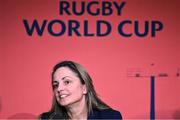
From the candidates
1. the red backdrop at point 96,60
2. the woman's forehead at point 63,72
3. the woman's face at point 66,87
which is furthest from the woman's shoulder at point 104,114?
the red backdrop at point 96,60

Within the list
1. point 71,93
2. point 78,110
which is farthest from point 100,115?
point 71,93

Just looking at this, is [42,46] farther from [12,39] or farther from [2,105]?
[2,105]

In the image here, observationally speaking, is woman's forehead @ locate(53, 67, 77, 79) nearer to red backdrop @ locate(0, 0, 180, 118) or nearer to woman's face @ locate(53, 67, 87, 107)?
woman's face @ locate(53, 67, 87, 107)

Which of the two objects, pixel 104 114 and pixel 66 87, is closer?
pixel 66 87

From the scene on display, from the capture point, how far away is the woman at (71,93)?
7.48ft

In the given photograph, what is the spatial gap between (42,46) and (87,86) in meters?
1.10

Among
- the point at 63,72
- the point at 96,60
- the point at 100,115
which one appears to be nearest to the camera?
the point at 63,72

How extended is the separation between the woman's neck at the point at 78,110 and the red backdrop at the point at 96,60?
0.95m

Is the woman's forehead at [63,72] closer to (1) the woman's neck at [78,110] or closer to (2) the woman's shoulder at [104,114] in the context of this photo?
(1) the woman's neck at [78,110]

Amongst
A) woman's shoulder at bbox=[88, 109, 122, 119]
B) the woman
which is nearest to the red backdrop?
woman's shoulder at bbox=[88, 109, 122, 119]

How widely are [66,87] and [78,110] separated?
0.18 m

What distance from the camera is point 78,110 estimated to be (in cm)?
232

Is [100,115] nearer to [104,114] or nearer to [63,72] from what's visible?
[104,114]

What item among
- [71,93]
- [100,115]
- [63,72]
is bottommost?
[100,115]
